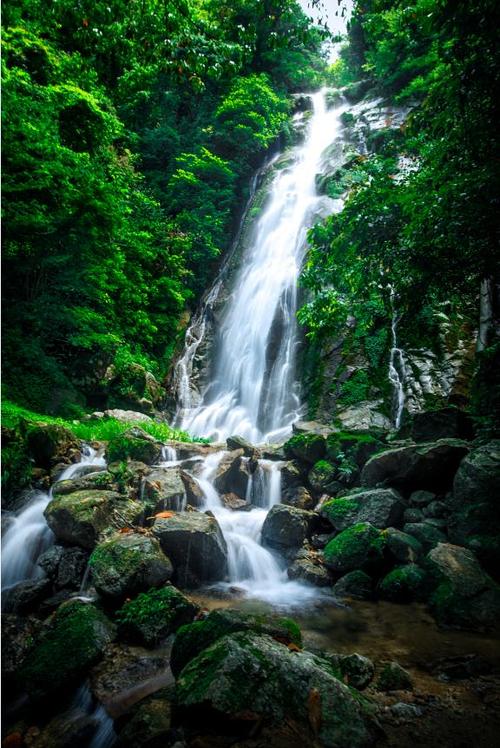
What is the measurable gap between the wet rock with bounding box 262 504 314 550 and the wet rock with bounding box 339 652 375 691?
329cm

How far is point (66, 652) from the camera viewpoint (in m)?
3.31

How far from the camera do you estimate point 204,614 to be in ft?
14.2

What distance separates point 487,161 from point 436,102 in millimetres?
1062

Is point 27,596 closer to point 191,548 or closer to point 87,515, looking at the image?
point 87,515

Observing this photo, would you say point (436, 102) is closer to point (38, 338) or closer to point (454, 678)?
point (454, 678)

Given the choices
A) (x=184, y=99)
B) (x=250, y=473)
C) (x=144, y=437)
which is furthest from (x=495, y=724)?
(x=184, y=99)

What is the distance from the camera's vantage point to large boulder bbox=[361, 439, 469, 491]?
628 cm

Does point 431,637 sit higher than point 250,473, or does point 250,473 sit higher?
point 250,473

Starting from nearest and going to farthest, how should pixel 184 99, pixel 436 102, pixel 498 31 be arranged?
pixel 498 31 < pixel 436 102 < pixel 184 99

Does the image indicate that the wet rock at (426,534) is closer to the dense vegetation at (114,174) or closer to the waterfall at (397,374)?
the waterfall at (397,374)

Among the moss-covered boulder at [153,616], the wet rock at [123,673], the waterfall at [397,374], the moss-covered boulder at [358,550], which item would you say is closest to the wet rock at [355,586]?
the moss-covered boulder at [358,550]

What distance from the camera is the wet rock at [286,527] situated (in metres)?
6.50

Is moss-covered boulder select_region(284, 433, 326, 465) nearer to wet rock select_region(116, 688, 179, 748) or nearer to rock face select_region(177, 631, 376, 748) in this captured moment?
rock face select_region(177, 631, 376, 748)

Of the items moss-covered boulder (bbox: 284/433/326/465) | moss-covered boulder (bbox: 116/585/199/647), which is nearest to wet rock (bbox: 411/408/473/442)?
moss-covered boulder (bbox: 284/433/326/465)
